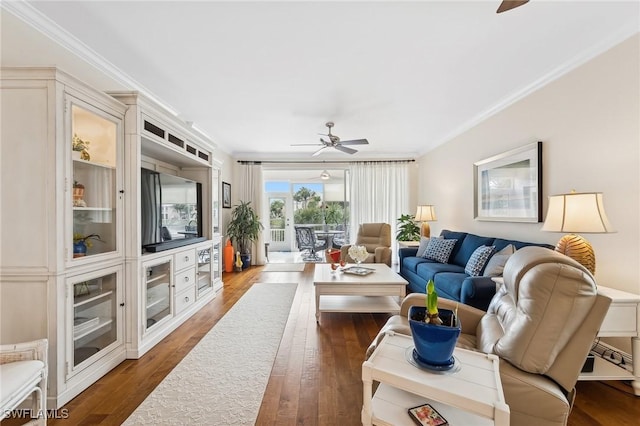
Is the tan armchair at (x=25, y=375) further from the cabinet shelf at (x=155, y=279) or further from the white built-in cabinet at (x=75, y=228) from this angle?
the cabinet shelf at (x=155, y=279)

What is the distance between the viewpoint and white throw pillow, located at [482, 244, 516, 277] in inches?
104

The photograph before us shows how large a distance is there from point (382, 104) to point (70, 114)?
10.00 feet

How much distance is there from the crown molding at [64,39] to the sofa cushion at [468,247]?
4.29 metres

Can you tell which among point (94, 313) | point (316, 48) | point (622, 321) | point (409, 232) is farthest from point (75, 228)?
point (409, 232)

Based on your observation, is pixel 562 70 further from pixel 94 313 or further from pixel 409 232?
pixel 94 313

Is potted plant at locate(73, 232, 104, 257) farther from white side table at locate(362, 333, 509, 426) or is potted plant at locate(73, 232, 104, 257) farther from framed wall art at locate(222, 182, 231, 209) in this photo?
framed wall art at locate(222, 182, 231, 209)

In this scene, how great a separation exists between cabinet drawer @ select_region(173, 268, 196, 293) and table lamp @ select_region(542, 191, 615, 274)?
11.4 ft

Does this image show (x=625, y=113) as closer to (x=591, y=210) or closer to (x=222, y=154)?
(x=591, y=210)

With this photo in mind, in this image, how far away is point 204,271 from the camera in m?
3.92

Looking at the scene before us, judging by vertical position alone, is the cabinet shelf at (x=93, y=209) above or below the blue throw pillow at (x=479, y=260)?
above

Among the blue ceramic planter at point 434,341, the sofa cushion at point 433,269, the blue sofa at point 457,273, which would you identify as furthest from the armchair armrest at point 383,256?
the blue ceramic planter at point 434,341

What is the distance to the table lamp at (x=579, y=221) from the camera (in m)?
1.92

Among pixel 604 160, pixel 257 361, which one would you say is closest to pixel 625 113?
pixel 604 160

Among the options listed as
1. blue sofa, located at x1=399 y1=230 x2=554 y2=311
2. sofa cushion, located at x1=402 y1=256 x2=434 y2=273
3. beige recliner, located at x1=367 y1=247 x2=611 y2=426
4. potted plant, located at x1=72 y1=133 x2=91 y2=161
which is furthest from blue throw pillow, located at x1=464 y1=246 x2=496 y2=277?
potted plant, located at x1=72 y1=133 x2=91 y2=161
